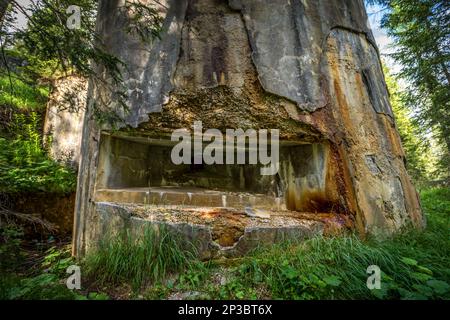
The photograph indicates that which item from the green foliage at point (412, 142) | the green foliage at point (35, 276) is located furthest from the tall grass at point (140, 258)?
the green foliage at point (412, 142)

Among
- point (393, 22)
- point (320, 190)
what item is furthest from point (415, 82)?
point (320, 190)

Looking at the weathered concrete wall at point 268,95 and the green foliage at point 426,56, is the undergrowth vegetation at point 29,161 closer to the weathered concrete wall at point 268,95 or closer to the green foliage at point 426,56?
the weathered concrete wall at point 268,95

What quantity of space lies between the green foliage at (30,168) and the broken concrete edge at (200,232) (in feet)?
7.19

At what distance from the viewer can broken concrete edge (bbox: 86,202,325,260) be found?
9.71 ft

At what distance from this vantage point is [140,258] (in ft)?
8.92

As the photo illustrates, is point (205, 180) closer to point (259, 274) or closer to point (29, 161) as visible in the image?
point (259, 274)

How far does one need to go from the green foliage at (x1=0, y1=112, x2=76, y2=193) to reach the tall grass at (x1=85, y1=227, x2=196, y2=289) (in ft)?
8.47

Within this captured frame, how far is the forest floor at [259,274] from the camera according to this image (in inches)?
90.3

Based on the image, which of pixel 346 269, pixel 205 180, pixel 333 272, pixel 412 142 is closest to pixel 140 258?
pixel 333 272

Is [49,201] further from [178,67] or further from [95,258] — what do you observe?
[178,67]

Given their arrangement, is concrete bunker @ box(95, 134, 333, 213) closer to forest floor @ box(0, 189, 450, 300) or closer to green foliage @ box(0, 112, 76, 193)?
forest floor @ box(0, 189, 450, 300)

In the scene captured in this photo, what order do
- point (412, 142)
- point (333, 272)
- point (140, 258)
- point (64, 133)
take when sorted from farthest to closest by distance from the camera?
point (412, 142)
point (64, 133)
point (140, 258)
point (333, 272)

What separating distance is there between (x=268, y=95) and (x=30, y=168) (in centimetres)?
507

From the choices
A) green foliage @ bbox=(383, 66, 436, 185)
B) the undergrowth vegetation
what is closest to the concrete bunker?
the undergrowth vegetation
